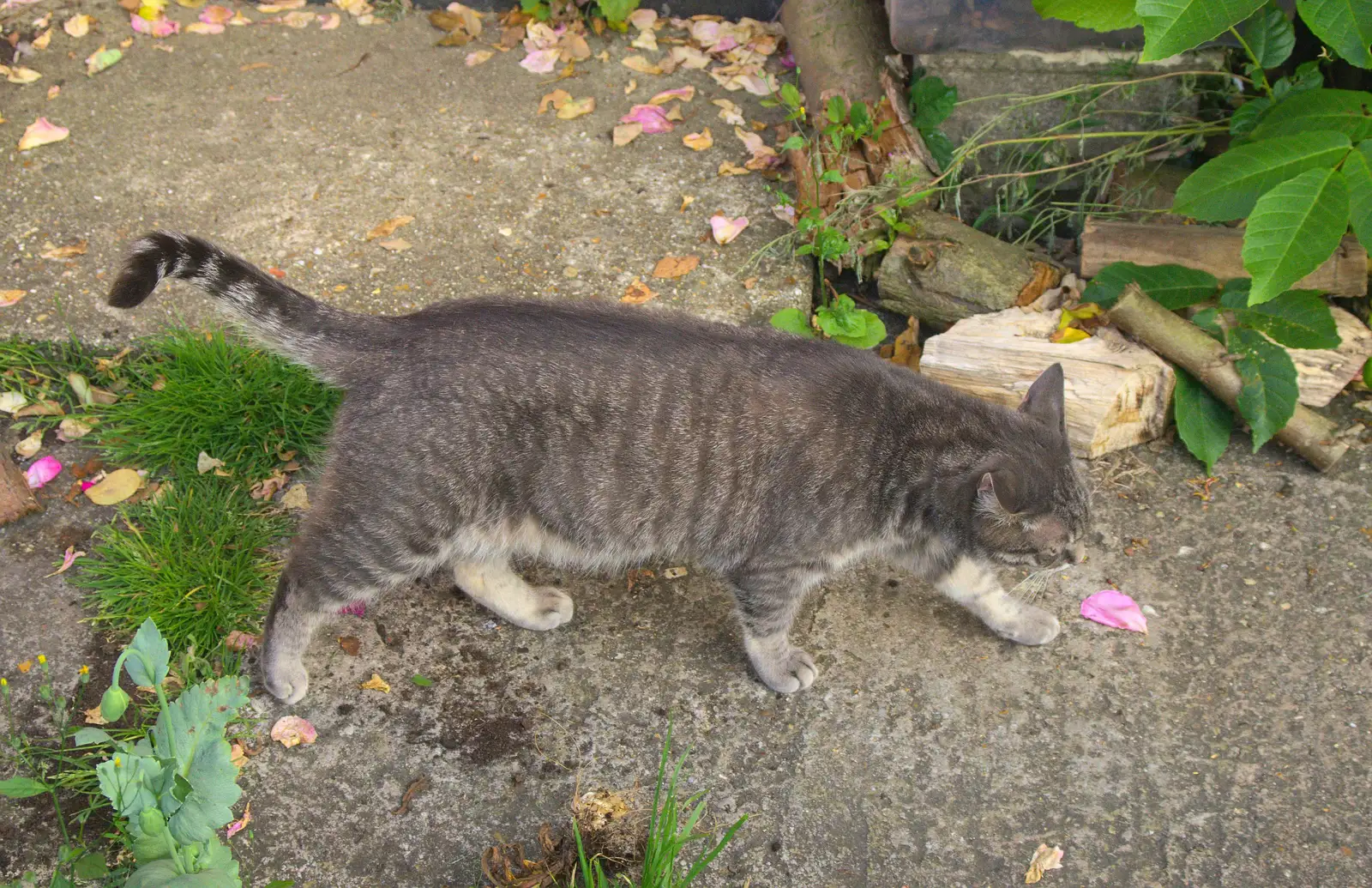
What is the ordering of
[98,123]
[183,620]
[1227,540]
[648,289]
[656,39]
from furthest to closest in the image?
1. [656,39]
2. [98,123]
3. [648,289]
4. [1227,540]
5. [183,620]

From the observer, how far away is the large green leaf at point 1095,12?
11.6 ft

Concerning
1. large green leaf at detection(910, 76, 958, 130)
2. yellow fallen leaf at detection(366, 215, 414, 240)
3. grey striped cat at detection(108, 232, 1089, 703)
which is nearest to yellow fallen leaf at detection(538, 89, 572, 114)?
yellow fallen leaf at detection(366, 215, 414, 240)

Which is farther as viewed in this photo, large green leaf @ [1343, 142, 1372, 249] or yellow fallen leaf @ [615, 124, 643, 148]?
yellow fallen leaf @ [615, 124, 643, 148]

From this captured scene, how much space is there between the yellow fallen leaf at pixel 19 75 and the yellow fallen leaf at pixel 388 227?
1935mm


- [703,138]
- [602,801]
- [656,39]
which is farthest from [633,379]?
[656,39]

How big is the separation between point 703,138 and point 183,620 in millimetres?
2899

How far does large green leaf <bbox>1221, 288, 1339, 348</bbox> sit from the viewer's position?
354 centimetres

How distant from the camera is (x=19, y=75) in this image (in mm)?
4984

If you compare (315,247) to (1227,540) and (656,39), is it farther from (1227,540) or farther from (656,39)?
(1227,540)

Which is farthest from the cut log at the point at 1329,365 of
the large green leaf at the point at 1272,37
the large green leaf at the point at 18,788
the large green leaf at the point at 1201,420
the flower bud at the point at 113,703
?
the large green leaf at the point at 18,788

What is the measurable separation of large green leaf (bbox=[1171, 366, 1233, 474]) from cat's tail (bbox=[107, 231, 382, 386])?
102 inches

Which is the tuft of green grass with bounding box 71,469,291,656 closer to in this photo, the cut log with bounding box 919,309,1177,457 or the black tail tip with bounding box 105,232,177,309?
the black tail tip with bounding box 105,232,177,309

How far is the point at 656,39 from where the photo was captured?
5.43 metres

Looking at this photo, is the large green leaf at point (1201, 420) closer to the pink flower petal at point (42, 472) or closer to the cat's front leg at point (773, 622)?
the cat's front leg at point (773, 622)
